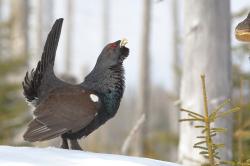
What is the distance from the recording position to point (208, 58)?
5910 mm

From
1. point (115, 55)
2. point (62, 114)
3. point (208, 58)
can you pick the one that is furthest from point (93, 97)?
point (208, 58)

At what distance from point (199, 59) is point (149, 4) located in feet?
46.7

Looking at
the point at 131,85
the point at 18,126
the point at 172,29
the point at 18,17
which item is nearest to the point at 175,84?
the point at 172,29

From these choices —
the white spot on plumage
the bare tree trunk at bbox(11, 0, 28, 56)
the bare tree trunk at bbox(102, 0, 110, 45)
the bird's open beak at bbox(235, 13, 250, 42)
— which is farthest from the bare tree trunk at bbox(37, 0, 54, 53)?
the bare tree trunk at bbox(102, 0, 110, 45)

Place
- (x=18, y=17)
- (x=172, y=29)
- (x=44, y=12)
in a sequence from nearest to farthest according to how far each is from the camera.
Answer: (x=44, y=12), (x=18, y=17), (x=172, y=29)

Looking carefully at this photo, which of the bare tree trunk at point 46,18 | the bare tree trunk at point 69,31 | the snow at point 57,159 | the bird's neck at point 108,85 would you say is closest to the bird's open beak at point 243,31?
the snow at point 57,159

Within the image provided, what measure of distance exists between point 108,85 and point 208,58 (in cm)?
174

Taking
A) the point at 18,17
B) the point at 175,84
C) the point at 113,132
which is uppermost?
the point at 18,17

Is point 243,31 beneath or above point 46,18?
beneath

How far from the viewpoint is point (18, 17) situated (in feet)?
62.1

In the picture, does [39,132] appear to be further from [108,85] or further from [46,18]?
[46,18]

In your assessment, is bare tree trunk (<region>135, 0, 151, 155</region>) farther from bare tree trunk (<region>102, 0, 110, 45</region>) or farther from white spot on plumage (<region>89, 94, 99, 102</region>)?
bare tree trunk (<region>102, 0, 110, 45</region>)

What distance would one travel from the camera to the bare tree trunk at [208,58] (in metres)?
5.87

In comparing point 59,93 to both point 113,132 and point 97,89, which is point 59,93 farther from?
point 113,132
